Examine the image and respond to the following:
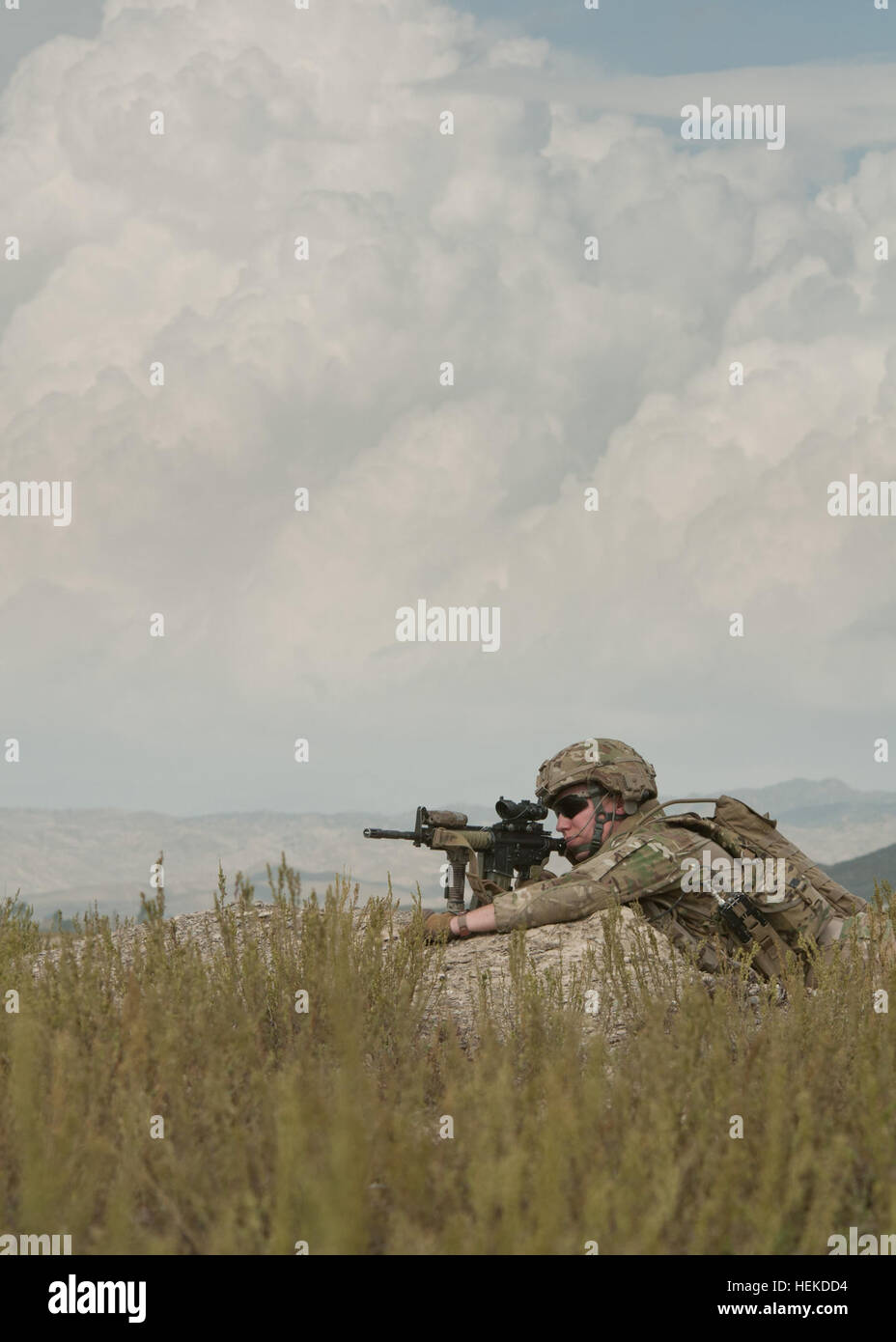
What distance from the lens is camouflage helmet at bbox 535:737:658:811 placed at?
7.16 m

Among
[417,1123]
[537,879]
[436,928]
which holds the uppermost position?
[537,879]

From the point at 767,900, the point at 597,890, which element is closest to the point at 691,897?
the point at 767,900

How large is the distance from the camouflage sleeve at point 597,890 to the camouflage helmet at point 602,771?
583 millimetres

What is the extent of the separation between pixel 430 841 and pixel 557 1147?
13.4ft

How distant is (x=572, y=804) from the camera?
729 centimetres

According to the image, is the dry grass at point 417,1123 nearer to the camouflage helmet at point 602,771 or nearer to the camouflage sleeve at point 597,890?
the camouflage sleeve at point 597,890

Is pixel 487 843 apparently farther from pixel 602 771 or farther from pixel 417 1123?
pixel 417 1123

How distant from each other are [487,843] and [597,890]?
95 centimetres

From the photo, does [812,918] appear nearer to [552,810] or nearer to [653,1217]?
[552,810]

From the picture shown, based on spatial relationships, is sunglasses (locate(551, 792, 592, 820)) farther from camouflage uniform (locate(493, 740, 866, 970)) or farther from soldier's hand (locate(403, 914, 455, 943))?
soldier's hand (locate(403, 914, 455, 943))

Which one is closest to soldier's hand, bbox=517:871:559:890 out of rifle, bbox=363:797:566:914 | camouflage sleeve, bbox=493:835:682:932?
rifle, bbox=363:797:566:914

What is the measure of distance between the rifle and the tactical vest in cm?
70

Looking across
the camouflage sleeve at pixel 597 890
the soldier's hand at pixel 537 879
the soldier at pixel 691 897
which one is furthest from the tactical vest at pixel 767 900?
the soldier's hand at pixel 537 879
